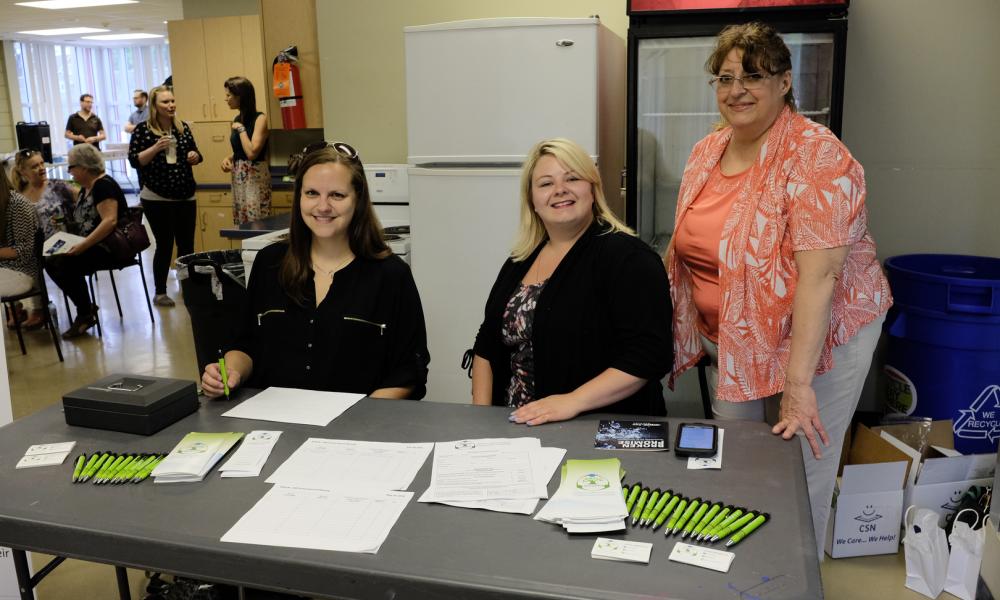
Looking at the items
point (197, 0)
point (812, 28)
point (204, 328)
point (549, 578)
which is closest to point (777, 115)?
point (812, 28)

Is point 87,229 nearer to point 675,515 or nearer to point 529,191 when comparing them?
point 529,191

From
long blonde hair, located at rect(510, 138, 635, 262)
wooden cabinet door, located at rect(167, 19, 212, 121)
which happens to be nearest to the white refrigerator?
long blonde hair, located at rect(510, 138, 635, 262)

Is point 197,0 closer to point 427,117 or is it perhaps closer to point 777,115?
point 427,117

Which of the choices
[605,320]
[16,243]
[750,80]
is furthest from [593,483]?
[16,243]

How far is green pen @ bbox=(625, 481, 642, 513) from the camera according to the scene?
139 centimetres

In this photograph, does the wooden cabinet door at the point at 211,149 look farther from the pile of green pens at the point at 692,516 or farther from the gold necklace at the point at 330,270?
the pile of green pens at the point at 692,516

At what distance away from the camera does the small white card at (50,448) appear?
1.69 metres

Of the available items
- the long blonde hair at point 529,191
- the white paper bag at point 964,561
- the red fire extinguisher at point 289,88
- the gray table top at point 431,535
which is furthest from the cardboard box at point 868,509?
the red fire extinguisher at point 289,88

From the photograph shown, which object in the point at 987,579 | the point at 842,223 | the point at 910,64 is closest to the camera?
the point at 987,579

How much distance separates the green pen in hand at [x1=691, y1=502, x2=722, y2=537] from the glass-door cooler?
78.7 inches

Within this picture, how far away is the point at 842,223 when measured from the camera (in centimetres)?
190

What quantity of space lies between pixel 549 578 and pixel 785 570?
0.35 metres

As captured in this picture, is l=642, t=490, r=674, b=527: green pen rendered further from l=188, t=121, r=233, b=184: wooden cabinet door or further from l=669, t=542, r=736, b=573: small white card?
l=188, t=121, r=233, b=184: wooden cabinet door

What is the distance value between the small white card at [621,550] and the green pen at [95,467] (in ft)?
3.22
